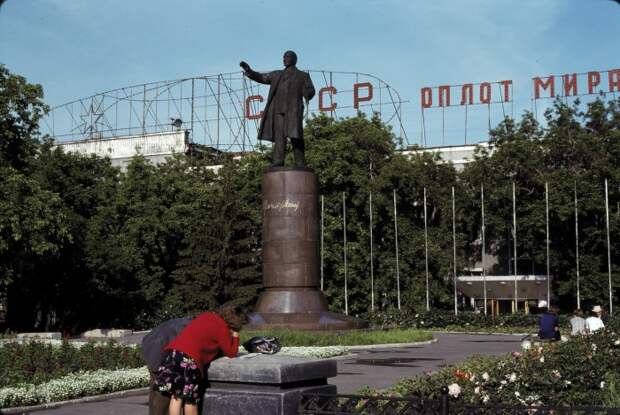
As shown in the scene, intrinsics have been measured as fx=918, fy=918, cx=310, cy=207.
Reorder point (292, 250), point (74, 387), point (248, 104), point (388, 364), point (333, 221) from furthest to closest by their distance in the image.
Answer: point (248, 104) < point (333, 221) < point (292, 250) < point (388, 364) < point (74, 387)

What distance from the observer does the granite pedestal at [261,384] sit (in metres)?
7.12

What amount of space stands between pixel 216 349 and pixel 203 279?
35811 millimetres

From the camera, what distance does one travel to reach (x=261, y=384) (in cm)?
725

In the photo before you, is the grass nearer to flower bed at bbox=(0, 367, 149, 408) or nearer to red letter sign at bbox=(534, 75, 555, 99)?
flower bed at bbox=(0, 367, 149, 408)

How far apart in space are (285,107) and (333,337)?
6724 millimetres

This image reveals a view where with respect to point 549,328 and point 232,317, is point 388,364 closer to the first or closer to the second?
point 549,328

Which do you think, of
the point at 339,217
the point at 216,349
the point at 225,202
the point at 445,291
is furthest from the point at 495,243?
the point at 216,349

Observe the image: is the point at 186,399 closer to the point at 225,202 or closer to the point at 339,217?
the point at 225,202

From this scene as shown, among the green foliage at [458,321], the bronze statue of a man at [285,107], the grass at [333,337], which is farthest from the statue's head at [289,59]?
the green foliage at [458,321]

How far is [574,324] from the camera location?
21.1 m

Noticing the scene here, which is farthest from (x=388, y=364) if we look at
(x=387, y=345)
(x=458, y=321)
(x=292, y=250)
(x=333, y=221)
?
(x=333, y=221)

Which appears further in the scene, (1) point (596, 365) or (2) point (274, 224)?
(2) point (274, 224)

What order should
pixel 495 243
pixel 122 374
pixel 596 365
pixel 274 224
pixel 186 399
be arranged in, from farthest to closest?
pixel 495 243 → pixel 274 224 → pixel 122 374 → pixel 596 365 → pixel 186 399

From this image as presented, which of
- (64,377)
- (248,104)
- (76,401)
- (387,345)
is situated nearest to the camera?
(76,401)
